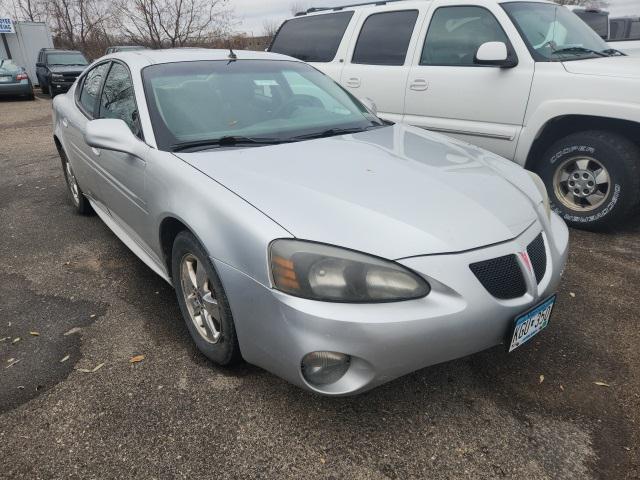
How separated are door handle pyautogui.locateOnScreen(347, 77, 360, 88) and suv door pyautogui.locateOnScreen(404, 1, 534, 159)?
658mm

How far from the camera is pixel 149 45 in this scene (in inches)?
926

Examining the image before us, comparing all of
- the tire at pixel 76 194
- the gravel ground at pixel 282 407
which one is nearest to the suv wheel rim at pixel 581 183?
the gravel ground at pixel 282 407

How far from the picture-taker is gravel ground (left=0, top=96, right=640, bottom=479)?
1.86 meters

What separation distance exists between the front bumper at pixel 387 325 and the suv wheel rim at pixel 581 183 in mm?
2600

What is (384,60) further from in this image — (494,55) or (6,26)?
(6,26)

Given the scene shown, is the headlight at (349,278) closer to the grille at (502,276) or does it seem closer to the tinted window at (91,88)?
the grille at (502,276)

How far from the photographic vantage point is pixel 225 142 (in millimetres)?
2592

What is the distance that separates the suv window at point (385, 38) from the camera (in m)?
4.92

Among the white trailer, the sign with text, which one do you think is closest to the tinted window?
the white trailer

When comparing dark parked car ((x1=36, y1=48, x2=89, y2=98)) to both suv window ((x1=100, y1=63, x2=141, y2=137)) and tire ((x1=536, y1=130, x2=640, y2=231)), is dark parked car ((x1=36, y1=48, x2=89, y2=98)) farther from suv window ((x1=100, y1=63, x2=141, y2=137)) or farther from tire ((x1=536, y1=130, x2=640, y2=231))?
tire ((x1=536, y1=130, x2=640, y2=231))

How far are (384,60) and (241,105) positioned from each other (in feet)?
8.74

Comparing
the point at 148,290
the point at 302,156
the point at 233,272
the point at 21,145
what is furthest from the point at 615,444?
the point at 21,145

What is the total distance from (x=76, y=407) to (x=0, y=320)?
1.14m

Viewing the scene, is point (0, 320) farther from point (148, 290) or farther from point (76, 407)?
point (76, 407)
